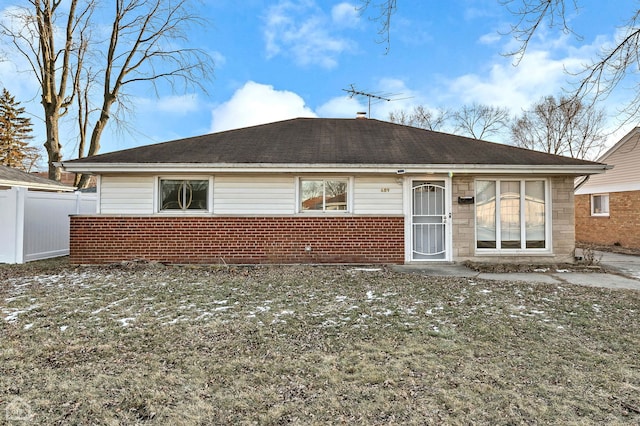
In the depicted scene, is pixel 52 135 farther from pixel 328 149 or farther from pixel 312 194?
pixel 312 194

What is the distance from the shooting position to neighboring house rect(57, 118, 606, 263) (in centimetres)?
848

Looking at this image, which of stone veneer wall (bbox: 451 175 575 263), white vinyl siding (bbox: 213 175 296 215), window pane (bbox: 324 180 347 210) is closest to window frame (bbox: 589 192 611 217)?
stone veneer wall (bbox: 451 175 575 263)

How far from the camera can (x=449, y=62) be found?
11.0 metres

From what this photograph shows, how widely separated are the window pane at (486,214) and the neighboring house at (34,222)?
11417 mm

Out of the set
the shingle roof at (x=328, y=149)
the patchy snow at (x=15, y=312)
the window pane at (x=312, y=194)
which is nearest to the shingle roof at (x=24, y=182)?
the shingle roof at (x=328, y=149)

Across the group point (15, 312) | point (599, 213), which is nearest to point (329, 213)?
point (15, 312)

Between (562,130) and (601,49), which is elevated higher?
(562,130)

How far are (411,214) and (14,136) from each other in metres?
40.0

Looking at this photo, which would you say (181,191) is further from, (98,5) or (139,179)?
(98,5)

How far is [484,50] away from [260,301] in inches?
295

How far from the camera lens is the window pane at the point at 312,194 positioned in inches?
346

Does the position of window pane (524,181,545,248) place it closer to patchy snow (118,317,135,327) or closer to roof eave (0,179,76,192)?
patchy snow (118,317,135,327)

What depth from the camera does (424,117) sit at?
30969mm

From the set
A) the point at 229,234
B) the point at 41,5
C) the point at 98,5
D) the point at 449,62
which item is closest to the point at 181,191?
the point at 229,234
